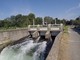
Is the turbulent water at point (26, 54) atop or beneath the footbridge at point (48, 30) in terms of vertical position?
beneath

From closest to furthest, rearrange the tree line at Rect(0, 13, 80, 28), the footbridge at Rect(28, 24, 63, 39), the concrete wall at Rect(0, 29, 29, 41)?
the footbridge at Rect(28, 24, 63, 39), the concrete wall at Rect(0, 29, 29, 41), the tree line at Rect(0, 13, 80, 28)

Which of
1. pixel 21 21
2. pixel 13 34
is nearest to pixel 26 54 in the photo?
pixel 13 34

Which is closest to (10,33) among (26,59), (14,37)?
(14,37)

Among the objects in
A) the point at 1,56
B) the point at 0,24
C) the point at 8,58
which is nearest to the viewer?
the point at 8,58

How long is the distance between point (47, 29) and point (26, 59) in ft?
54.7

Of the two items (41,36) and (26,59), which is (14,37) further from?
(26,59)

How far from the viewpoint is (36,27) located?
38.2m

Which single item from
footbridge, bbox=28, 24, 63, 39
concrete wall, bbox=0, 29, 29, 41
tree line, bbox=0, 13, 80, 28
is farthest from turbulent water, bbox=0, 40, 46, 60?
tree line, bbox=0, 13, 80, 28

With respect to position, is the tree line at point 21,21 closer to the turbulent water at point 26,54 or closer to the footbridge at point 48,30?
the footbridge at point 48,30

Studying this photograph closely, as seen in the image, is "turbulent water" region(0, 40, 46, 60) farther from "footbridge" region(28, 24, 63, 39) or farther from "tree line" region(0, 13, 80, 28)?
"tree line" region(0, 13, 80, 28)

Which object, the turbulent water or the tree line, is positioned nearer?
the turbulent water

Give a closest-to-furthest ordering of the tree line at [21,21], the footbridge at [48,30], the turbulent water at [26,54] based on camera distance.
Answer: the turbulent water at [26,54] → the footbridge at [48,30] → the tree line at [21,21]

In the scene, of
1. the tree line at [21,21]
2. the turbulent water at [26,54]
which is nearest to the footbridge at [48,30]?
the turbulent water at [26,54]

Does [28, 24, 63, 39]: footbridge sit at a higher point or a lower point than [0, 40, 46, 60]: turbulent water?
higher
